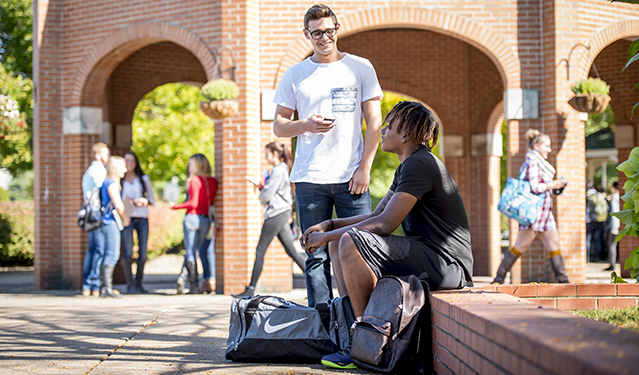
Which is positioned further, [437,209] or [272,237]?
[272,237]

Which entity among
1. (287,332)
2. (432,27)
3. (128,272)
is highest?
(432,27)

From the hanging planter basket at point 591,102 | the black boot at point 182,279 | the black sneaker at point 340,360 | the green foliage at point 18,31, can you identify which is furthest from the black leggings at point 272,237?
the green foliage at point 18,31

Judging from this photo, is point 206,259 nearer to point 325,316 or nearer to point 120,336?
point 120,336

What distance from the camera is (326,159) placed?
13.6 feet

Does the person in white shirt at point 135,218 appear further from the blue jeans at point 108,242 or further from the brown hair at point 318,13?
the brown hair at point 318,13

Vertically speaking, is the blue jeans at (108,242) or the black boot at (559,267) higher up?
the blue jeans at (108,242)

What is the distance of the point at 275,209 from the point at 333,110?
3.43 metres

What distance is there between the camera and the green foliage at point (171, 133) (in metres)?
26.1

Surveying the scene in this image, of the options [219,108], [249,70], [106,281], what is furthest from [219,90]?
[106,281]

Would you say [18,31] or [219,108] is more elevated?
[18,31]

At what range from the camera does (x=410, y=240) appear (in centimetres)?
354

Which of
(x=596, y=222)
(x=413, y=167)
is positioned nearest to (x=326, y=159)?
(x=413, y=167)

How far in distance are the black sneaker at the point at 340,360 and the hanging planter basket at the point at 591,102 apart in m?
5.82

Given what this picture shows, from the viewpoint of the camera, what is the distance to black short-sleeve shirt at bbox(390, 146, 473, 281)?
3.51m
